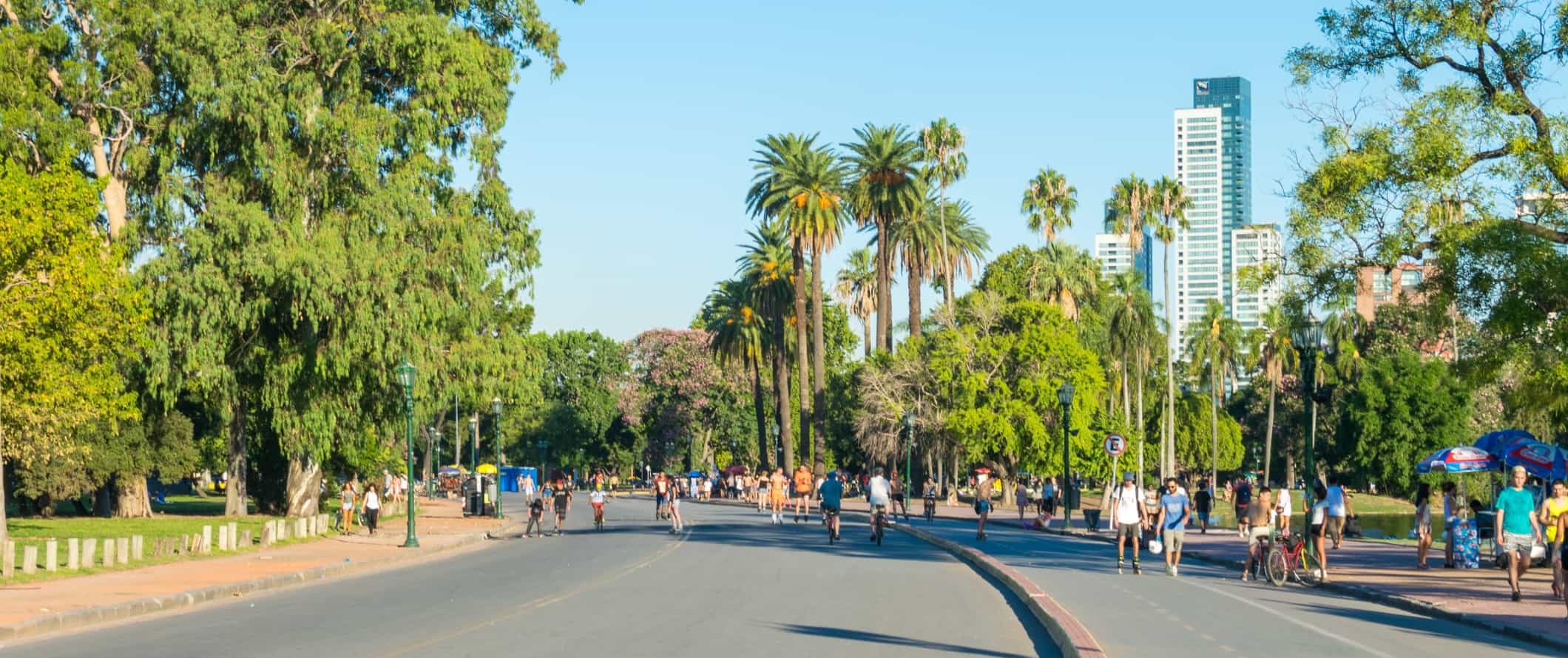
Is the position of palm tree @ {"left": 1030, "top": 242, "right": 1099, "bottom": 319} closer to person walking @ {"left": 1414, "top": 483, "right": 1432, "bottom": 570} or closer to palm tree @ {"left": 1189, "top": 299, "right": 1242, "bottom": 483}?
palm tree @ {"left": 1189, "top": 299, "right": 1242, "bottom": 483}

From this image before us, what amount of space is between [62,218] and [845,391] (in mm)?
68508

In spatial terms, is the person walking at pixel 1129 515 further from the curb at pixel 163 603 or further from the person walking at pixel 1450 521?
the curb at pixel 163 603

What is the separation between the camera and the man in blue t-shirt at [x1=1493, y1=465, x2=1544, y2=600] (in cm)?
2038

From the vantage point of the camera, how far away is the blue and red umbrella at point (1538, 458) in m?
29.2

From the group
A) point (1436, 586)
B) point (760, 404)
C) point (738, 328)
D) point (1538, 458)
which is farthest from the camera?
point (760, 404)

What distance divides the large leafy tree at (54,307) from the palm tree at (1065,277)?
5600cm

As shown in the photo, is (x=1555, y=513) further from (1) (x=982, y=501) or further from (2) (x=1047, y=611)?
(1) (x=982, y=501)

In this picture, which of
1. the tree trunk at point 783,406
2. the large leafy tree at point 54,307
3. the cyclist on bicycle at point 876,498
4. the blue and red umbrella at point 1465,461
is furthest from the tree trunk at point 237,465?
the tree trunk at point 783,406

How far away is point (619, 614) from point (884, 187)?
56656 millimetres

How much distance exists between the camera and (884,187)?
72.9 m

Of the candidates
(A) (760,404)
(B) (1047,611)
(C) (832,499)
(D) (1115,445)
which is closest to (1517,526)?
(B) (1047,611)

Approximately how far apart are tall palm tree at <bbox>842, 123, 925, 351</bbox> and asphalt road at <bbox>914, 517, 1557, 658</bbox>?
4697cm

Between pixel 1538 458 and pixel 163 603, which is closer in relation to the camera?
pixel 163 603

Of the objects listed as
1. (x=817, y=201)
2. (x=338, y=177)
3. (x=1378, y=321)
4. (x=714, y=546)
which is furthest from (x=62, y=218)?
(x=1378, y=321)
